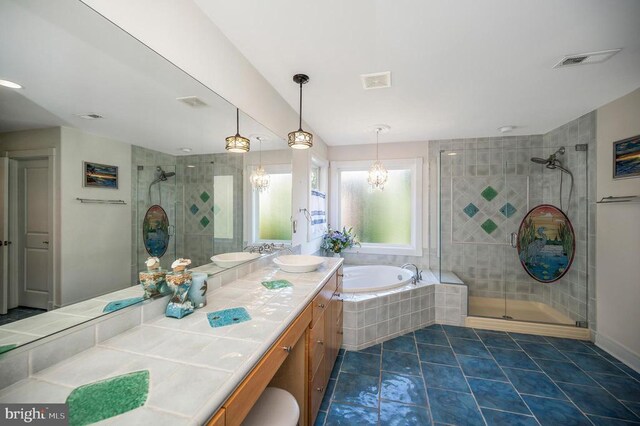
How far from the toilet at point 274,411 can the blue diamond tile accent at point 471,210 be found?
11.8ft

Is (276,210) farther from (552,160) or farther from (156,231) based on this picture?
(552,160)

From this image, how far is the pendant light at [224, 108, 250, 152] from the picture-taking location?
1.71 m

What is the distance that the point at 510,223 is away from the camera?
359 cm

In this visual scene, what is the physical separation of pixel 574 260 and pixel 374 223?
249 centimetres

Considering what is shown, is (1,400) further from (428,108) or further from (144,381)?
(428,108)

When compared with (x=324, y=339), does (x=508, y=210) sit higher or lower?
higher

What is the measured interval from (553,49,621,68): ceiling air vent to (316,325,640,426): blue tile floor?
2507 millimetres

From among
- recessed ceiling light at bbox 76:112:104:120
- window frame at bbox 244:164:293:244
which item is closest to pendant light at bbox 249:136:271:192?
window frame at bbox 244:164:293:244

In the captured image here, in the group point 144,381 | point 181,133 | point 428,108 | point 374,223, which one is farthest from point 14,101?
point 374,223

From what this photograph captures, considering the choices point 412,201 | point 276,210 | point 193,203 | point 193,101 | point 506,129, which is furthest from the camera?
point 412,201

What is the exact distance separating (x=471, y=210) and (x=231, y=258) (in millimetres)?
3528

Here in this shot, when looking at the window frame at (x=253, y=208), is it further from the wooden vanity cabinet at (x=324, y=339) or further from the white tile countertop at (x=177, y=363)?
the white tile countertop at (x=177, y=363)

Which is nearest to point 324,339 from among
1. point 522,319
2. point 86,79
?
point 86,79

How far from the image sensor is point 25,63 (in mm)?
719
